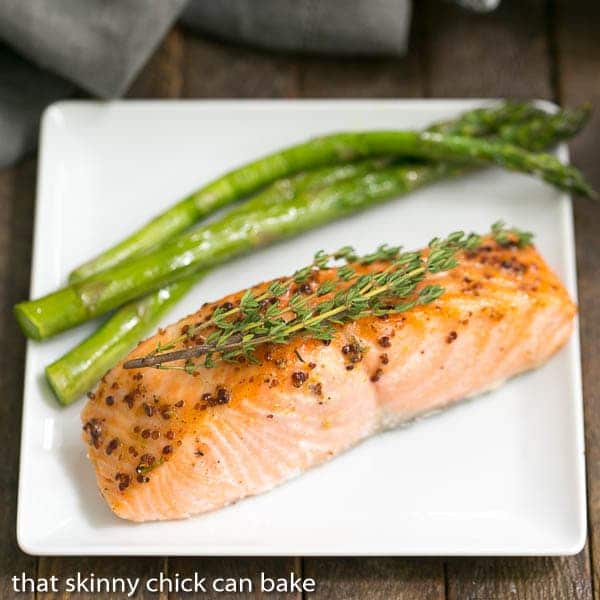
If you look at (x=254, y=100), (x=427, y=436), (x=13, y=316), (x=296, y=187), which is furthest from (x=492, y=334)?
(x=13, y=316)

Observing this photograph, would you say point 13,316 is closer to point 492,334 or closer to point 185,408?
point 185,408

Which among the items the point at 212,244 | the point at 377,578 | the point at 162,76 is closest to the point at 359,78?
the point at 162,76

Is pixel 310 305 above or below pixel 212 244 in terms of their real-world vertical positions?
below

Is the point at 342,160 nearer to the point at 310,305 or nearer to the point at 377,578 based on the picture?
the point at 310,305

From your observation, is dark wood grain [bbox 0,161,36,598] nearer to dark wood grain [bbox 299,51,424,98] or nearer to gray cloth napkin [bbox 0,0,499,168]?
gray cloth napkin [bbox 0,0,499,168]

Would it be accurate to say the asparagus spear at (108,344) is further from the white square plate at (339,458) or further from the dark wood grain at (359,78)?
the dark wood grain at (359,78)

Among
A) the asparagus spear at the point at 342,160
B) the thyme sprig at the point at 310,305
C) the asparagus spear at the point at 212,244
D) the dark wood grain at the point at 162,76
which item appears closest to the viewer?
the thyme sprig at the point at 310,305

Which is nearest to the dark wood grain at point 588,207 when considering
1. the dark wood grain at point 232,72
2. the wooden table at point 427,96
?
the wooden table at point 427,96
